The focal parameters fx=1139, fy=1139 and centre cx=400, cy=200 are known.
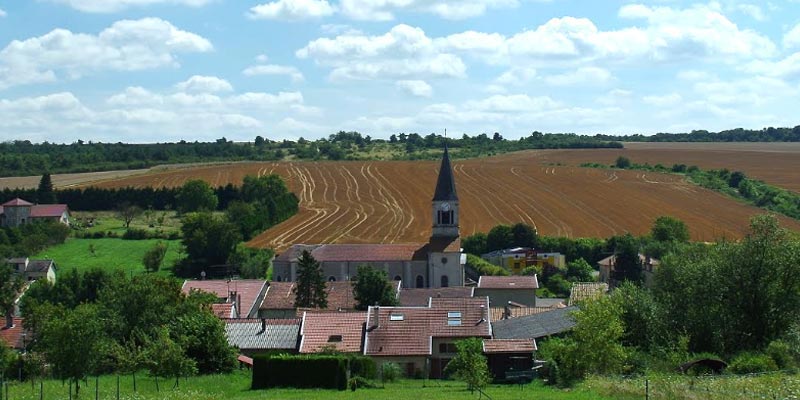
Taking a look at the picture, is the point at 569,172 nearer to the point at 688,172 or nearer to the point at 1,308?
the point at 688,172

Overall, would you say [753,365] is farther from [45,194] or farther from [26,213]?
[45,194]

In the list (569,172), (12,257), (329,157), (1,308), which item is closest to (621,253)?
(1,308)

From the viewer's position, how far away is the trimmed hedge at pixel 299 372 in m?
39.5

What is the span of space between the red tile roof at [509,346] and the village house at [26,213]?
256ft

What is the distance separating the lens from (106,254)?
321ft

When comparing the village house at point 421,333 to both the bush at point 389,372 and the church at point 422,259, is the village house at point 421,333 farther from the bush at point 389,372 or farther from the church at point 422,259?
the church at point 422,259

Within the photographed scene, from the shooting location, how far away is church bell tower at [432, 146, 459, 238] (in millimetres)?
84500

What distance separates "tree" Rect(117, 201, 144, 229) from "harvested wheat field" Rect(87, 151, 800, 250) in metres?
12.9

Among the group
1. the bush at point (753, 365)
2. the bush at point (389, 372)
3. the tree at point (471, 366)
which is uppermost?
the bush at point (753, 365)

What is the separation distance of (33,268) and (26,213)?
30035mm

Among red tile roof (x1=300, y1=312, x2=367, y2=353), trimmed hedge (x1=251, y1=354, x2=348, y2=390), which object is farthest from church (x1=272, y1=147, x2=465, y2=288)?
trimmed hedge (x1=251, y1=354, x2=348, y2=390)

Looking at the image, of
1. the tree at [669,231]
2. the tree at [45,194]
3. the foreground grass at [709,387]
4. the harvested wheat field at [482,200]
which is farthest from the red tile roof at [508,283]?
the tree at [45,194]

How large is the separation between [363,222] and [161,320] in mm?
66486

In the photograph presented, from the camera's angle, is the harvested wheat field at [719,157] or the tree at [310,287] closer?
the tree at [310,287]
